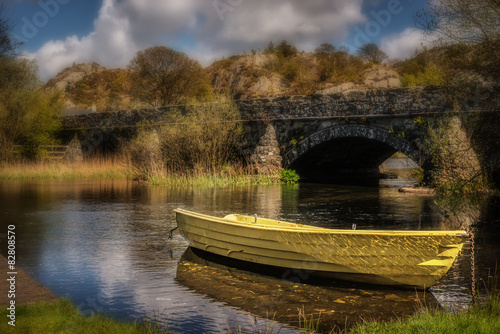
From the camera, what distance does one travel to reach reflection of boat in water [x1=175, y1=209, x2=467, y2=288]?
7.06m

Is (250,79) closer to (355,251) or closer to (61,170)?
(61,170)

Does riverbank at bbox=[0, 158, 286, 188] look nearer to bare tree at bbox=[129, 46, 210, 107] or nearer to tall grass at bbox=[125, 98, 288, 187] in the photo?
tall grass at bbox=[125, 98, 288, 187]

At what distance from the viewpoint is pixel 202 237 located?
9.20 metres

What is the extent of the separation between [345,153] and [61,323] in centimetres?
2325

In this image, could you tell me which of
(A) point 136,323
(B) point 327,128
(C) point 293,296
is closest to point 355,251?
(C) point 293,296

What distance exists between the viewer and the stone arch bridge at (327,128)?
20.8 m

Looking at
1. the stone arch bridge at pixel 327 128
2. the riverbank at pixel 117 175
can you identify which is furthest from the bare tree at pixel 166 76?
the riverbank at pixel 117 175

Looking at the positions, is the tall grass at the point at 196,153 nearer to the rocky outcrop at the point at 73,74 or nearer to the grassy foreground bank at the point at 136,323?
the grassy foreground bank at the point at 136,323

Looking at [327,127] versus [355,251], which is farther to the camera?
[327,127]

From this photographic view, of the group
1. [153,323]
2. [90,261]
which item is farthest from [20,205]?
[153,323]

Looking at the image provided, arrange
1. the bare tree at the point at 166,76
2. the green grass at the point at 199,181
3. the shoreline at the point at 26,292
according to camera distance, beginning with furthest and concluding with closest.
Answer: the bare tree at the point at 166,76
the green grass at the point at 199,181
the shoreline at the point at 26,292

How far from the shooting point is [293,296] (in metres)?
7.23

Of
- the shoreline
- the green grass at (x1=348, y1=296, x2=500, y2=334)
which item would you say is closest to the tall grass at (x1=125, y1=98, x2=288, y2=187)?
the shoreline

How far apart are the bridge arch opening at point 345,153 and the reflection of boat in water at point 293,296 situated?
14.0m
